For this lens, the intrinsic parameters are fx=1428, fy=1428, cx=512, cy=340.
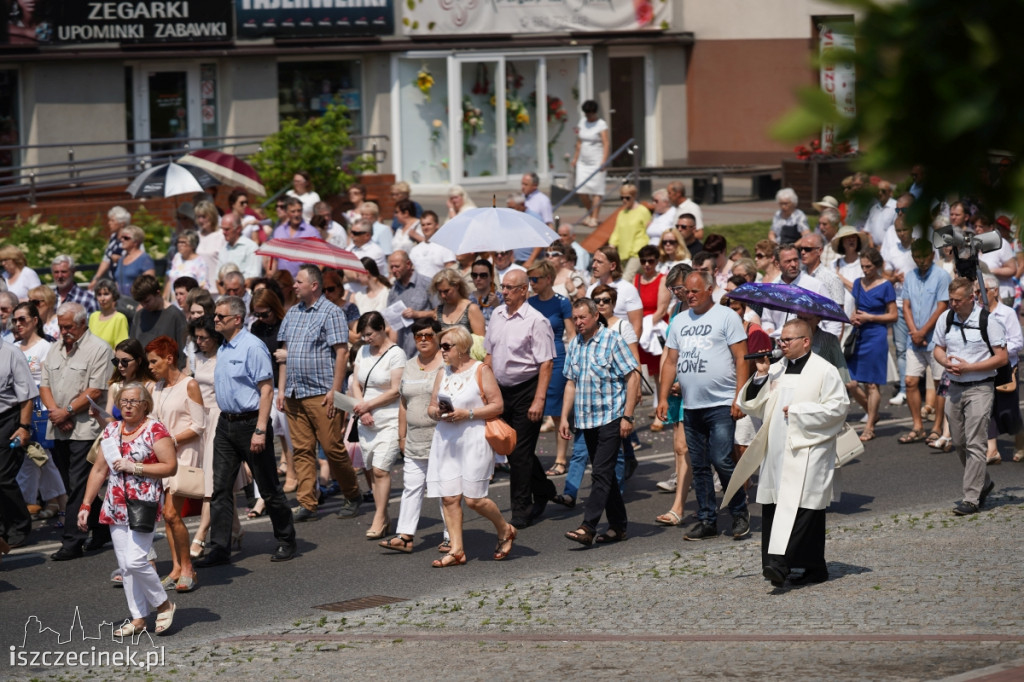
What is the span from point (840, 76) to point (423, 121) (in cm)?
2628

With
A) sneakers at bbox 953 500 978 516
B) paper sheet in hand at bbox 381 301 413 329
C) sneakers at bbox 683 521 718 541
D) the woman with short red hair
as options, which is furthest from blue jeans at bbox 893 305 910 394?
the woman with short red hair

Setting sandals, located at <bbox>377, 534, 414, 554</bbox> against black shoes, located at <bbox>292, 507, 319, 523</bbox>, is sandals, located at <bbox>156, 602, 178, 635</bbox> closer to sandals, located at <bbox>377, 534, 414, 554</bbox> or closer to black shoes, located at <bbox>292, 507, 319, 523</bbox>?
sandals, located at <bbox>377, 534, 414, 554</bbox>

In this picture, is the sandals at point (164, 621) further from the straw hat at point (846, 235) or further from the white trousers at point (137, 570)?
the straw hat at point (846, 235)

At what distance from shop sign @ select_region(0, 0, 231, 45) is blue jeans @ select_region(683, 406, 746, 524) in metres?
19.3

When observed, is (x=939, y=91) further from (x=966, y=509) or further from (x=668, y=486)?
(x=668, y=486)

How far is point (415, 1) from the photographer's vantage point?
2919 cm

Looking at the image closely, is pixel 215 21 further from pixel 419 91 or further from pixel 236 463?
pixel 236 463

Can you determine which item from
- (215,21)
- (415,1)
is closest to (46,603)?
(215,21)

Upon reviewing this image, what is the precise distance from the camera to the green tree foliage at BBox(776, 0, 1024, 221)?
10.6 ft

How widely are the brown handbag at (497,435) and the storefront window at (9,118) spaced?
19.1m

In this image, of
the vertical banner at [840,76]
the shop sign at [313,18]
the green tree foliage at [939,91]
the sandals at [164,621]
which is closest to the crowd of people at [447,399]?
the sandals at [164,621]

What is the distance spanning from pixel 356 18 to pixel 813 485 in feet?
72.2

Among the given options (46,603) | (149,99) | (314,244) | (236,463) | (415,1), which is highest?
(415,1)

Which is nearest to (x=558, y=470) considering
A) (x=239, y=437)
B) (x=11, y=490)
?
(x=239, y=437)
